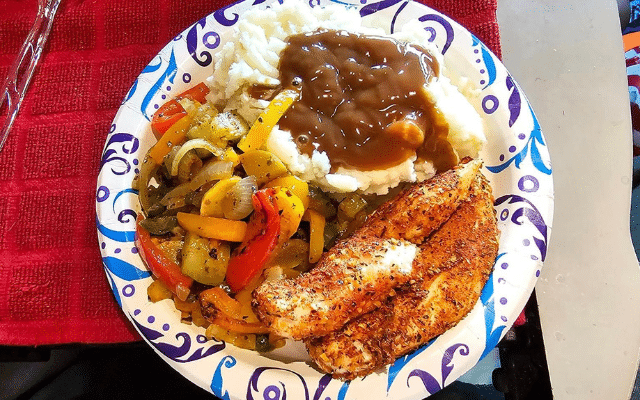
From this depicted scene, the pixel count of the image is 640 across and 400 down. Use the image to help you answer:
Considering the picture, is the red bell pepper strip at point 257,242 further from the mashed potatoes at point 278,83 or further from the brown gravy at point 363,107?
the brown gravy at point 363,107

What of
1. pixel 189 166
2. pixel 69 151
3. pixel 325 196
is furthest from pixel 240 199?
pixel 69 151

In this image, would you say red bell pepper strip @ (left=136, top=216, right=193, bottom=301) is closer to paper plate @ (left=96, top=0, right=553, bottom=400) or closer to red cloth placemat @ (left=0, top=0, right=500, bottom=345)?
paper plate @ (left=96, top=0, right=553, bottom=400)

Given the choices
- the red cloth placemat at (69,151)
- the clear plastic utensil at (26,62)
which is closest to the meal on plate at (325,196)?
the red cloth placemat at (69,151)

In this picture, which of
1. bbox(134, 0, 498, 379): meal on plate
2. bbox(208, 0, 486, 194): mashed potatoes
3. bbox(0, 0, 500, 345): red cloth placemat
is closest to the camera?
bbox(134, 0, 498, 379): meal on plate

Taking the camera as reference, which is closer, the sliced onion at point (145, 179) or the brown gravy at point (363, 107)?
the brown gravy at point (363, 107)

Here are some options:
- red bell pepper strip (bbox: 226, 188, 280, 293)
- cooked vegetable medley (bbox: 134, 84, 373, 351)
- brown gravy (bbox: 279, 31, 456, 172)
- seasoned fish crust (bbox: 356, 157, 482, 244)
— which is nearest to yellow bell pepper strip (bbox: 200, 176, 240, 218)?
cooked vegetable medley (bbox: 134, 84, 373, 351)

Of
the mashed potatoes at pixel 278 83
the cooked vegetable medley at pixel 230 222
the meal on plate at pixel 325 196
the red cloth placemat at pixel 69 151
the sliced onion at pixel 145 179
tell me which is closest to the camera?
the meal on plate at pixel 325 196

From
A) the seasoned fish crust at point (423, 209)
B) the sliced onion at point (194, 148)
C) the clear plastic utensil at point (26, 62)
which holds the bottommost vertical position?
the seasoned fish crust at point (423, 209)

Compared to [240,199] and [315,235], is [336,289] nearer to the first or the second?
[315,235]
